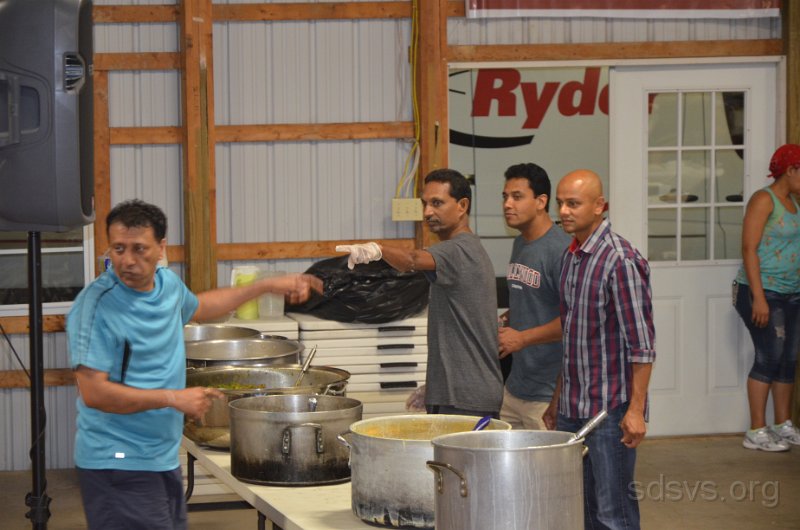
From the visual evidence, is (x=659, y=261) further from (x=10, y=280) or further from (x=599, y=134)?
(x=10, y=280)

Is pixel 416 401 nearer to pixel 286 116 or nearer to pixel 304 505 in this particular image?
pixel 304 505

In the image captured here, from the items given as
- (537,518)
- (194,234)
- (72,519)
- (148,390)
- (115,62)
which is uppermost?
(115,62)

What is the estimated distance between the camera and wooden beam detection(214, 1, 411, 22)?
7008 millimetres

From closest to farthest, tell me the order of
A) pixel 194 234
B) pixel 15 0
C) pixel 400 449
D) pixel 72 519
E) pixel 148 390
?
pixel 400 449
pixel 148 390
pixel 15 0
pixel 72 519
pixel 194 234

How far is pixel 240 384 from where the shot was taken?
160 inches

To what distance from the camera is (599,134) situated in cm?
730

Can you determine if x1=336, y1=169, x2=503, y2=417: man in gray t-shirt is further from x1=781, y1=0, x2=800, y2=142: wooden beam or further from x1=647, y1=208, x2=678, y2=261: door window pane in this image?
x1=781, y1=0, x2=800, y2=142: wooden beam

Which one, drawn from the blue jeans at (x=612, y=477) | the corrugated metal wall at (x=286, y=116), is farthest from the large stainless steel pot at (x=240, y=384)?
the corrugated metal wall at (x=286, y=116)

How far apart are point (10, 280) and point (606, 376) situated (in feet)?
14.7

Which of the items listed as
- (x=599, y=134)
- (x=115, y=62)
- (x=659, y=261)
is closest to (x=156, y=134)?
(x=115, y=62)

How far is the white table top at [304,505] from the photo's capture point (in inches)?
116

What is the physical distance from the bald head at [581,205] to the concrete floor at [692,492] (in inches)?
89.3

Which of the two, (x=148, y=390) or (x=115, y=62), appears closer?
(x=148, y=390)

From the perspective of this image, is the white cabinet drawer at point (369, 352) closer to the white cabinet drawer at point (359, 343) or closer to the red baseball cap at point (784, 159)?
the white cabinet drawer at point (359, 343)
